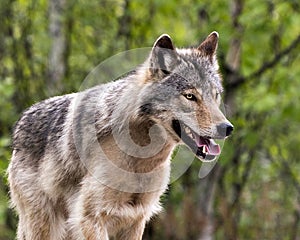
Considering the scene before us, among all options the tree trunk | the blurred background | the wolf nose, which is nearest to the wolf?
the wolf nose

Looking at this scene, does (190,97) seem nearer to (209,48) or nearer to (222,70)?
(209,48)

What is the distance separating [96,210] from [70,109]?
0.97 metres

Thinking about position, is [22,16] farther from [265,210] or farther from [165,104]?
[165,104]

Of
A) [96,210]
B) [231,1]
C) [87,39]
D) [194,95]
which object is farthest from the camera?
[87,39]

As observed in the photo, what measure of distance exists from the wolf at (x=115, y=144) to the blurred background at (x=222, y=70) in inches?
227

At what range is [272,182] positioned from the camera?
1548 centimetres

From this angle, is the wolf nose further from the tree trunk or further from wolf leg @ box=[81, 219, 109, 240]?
the tree trunk

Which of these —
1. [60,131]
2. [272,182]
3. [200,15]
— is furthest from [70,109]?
[272,182]

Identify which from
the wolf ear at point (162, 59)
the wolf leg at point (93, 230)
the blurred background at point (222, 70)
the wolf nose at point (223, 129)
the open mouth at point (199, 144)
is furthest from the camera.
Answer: the blurred background at point (222, 70)

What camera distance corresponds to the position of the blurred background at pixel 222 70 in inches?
483

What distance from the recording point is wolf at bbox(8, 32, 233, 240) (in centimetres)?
520

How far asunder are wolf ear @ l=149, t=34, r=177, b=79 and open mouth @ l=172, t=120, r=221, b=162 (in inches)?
16.8

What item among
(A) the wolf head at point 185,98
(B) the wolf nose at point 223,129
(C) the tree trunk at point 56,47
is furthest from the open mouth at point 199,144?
(C) the tree trunk at point 56,47

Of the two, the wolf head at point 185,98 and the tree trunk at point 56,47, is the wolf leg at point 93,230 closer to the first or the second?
the wolf head at point 185,98
